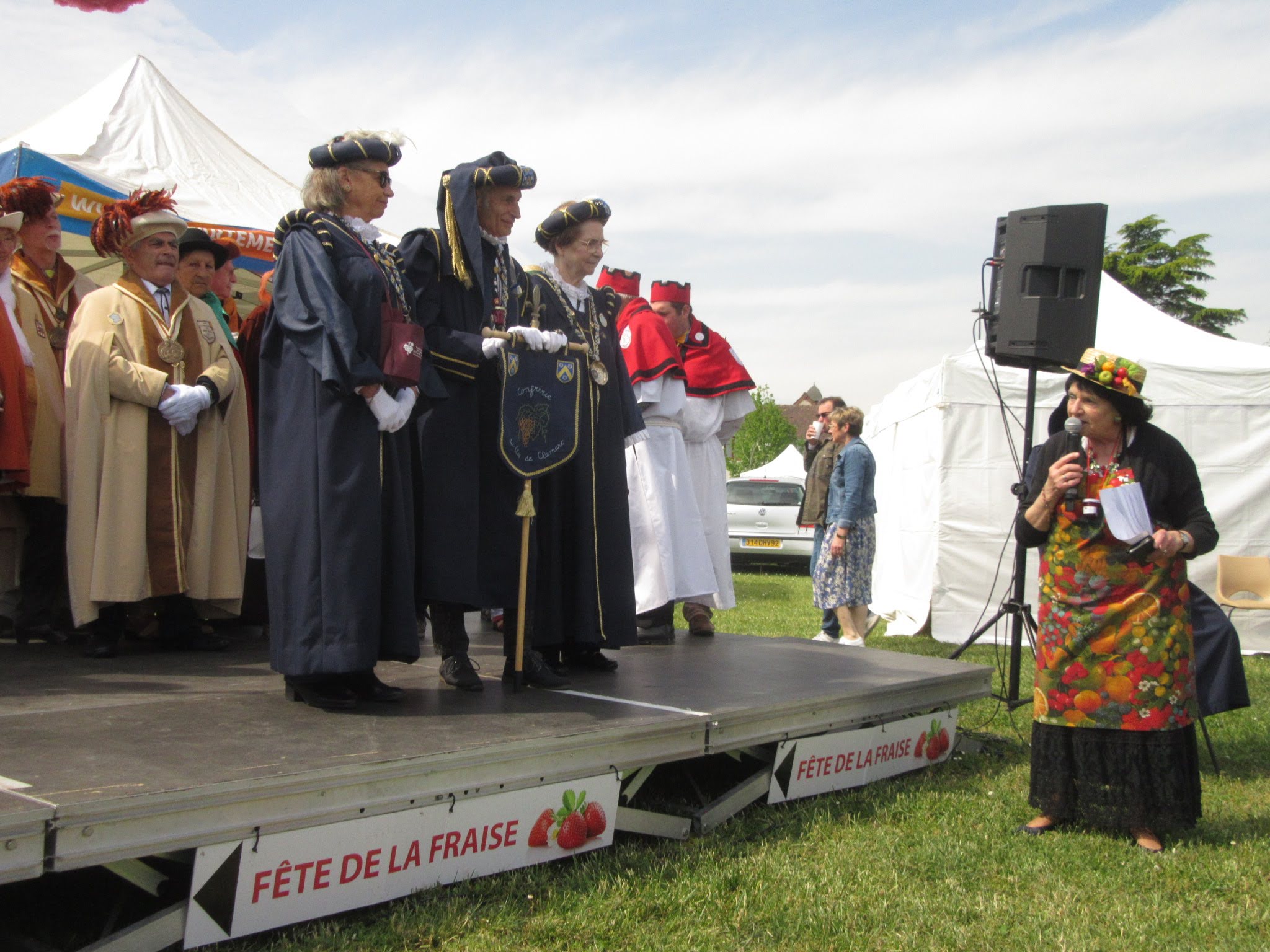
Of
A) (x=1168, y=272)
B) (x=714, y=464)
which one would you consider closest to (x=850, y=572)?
(x=714, y=464)

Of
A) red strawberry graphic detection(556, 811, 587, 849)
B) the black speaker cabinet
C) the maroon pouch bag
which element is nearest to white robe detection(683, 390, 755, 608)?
the black speaker cabinet

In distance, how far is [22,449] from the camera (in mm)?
4465

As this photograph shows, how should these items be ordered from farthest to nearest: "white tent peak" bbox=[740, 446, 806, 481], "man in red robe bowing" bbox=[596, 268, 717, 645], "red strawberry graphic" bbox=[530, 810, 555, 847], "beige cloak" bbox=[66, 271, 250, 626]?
"white tent peak" bbox=[740, 446, 806, 481] → "man in red robe bowing" bbox=[596, 268, 717, 645] → "beige cloak" bbox=[66, 271, 250, 626] → "red strawberry graphic" bbox=[530, 810, 555, 847]

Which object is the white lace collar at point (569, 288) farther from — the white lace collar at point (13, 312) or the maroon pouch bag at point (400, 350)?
the white lace collar at point (13, 312)

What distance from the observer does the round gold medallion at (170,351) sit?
→ 471 cm

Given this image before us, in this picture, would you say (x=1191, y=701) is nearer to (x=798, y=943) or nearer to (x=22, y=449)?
(x=798, y=943)

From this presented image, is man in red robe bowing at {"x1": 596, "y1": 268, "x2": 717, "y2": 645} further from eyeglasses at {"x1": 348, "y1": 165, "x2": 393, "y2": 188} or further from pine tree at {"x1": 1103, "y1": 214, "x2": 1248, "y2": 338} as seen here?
pine tree at {"x1": 1103, "y1": 214, "x2": 1248, "y2": 338}

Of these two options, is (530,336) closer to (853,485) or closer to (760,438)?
(853,485)

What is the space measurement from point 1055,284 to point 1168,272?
3726 centimetres

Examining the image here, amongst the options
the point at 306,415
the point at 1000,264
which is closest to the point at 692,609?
the point at 1000,264

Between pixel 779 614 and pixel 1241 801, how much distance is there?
6.75 m

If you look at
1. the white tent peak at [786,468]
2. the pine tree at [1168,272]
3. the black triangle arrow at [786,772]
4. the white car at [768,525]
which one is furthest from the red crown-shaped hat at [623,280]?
the pine tree at [1168,272]

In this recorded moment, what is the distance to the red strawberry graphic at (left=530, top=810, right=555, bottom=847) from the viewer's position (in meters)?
3.12

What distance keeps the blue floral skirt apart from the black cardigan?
455 centimetres
